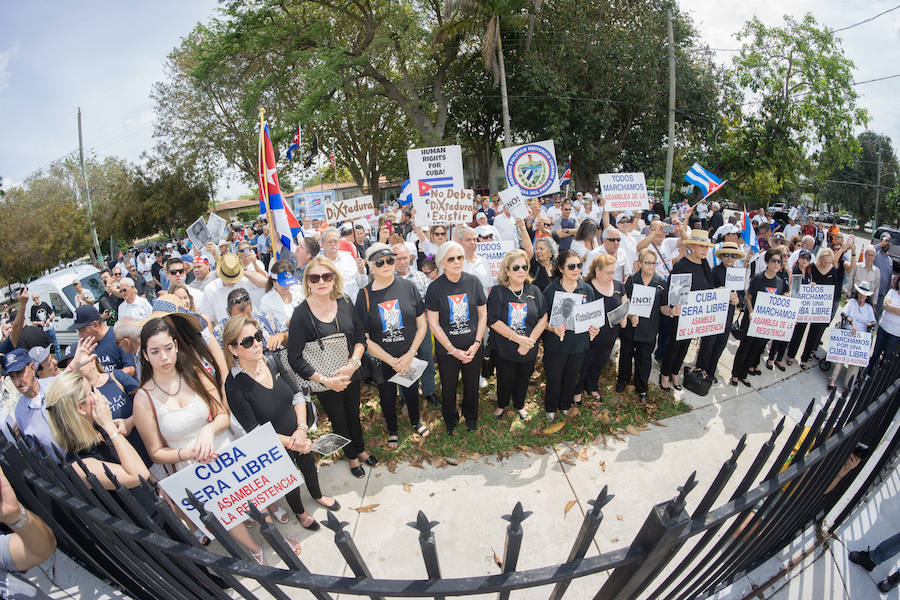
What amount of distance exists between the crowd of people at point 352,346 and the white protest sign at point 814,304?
0.88 feet

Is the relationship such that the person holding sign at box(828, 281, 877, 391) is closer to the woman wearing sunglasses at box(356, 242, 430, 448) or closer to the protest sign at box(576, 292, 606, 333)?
the protest sign at box(576, 292, 606, 333)

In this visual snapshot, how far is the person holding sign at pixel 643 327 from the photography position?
505cm

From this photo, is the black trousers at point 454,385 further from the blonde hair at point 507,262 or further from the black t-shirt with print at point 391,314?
the blonde hair at point 507,262

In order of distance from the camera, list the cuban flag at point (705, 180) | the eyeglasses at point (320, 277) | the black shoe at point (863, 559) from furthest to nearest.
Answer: the cuban flag at point (705, 180) < the eyeglasses at point (320, 277) < the black shoe at point (863, 559)

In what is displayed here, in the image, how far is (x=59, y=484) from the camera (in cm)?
209

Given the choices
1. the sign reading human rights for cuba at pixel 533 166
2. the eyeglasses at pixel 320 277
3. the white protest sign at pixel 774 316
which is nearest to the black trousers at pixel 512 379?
the eyeglasses at pixel 320 277

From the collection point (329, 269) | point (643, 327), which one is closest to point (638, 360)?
point (643, 327)

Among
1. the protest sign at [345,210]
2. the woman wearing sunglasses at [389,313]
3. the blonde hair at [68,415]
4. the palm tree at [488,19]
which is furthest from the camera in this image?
the palm tree at [488,19]

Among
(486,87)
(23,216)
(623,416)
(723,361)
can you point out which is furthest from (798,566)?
(23,216)

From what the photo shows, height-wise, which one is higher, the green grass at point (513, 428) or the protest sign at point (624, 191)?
the protest sign at point (624, 191)

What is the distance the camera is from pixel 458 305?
4.35m

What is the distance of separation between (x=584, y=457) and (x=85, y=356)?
452cm

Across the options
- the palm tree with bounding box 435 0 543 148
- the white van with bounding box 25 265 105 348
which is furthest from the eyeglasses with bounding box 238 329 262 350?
the palm tree with bounding box 435 0 543 148

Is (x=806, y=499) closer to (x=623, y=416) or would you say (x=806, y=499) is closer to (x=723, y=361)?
(x=623, y=416)
